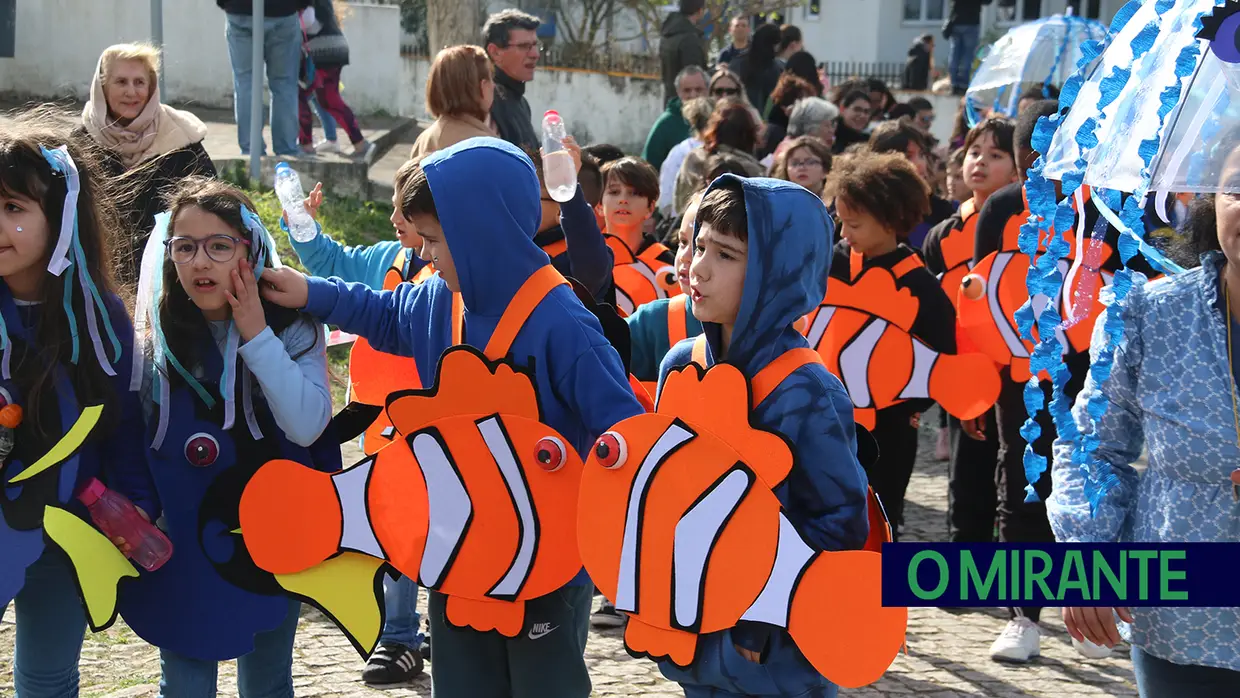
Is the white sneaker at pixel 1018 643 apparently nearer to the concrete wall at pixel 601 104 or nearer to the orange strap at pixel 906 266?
the orange strap at pixel 906 266

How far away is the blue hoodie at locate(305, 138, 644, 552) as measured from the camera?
9.88 ft

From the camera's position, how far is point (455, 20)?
13680mm

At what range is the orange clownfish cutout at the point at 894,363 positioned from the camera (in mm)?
4789

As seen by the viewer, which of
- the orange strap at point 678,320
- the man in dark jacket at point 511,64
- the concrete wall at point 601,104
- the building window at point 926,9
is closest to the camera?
the orange strap at point 678,320

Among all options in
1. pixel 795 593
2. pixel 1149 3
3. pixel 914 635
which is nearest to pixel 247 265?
pixel 795 593

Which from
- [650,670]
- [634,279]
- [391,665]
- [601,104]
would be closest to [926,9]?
[601,104]

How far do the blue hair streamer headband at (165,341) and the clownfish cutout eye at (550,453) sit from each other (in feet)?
2.37

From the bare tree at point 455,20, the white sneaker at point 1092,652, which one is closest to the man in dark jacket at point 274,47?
the bare tree at point 455,20

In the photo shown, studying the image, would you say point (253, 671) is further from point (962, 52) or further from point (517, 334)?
point (962, 52)

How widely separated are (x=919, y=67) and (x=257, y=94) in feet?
48.2

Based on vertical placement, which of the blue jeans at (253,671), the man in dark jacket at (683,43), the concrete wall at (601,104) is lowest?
the blue jeans at (253,671)

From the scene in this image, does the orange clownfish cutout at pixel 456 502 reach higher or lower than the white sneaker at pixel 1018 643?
higher

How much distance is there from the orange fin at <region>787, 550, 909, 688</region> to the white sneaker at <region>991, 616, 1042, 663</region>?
2566 millimetres

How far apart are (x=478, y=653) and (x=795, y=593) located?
85 cm
